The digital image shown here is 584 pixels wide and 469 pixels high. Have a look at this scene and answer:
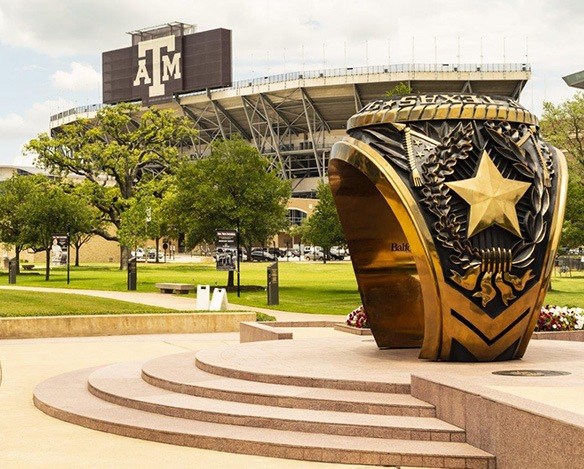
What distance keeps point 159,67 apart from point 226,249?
243 ft

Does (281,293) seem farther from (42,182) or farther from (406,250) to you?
(42,182)

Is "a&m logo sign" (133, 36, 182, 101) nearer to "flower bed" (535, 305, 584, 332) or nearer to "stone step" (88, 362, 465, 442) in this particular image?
"flower bed" (535, 305, 584, 332)

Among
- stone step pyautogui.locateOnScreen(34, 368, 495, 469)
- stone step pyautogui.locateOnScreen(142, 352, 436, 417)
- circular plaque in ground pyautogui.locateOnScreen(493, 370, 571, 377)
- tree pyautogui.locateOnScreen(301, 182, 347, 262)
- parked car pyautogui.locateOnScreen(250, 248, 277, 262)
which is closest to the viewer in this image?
stone step pyautogui.locateOnScreen(34, 368, 495, 469)

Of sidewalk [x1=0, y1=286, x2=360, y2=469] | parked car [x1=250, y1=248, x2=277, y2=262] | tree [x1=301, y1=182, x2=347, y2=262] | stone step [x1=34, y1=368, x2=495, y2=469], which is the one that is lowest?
sidewalk [x1=0, y1=286, x2=360, y2=469]

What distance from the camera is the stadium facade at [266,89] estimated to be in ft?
277

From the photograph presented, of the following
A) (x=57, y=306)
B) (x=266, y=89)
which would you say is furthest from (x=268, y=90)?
(x=57, y=306)

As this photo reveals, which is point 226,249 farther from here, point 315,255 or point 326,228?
point 315,255

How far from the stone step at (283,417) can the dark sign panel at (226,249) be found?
20.1m

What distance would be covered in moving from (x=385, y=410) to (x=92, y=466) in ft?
9.01

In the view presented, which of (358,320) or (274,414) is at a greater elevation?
(358,320)

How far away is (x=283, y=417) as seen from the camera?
28.6 feet

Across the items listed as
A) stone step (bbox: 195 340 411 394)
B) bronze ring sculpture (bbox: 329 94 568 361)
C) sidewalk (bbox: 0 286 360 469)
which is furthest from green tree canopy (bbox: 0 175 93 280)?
bronze ring sculpture (bbox: 329 94 568 361)

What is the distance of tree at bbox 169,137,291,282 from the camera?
38594 millimetres

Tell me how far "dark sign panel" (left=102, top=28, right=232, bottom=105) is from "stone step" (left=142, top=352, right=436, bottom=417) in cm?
8580
